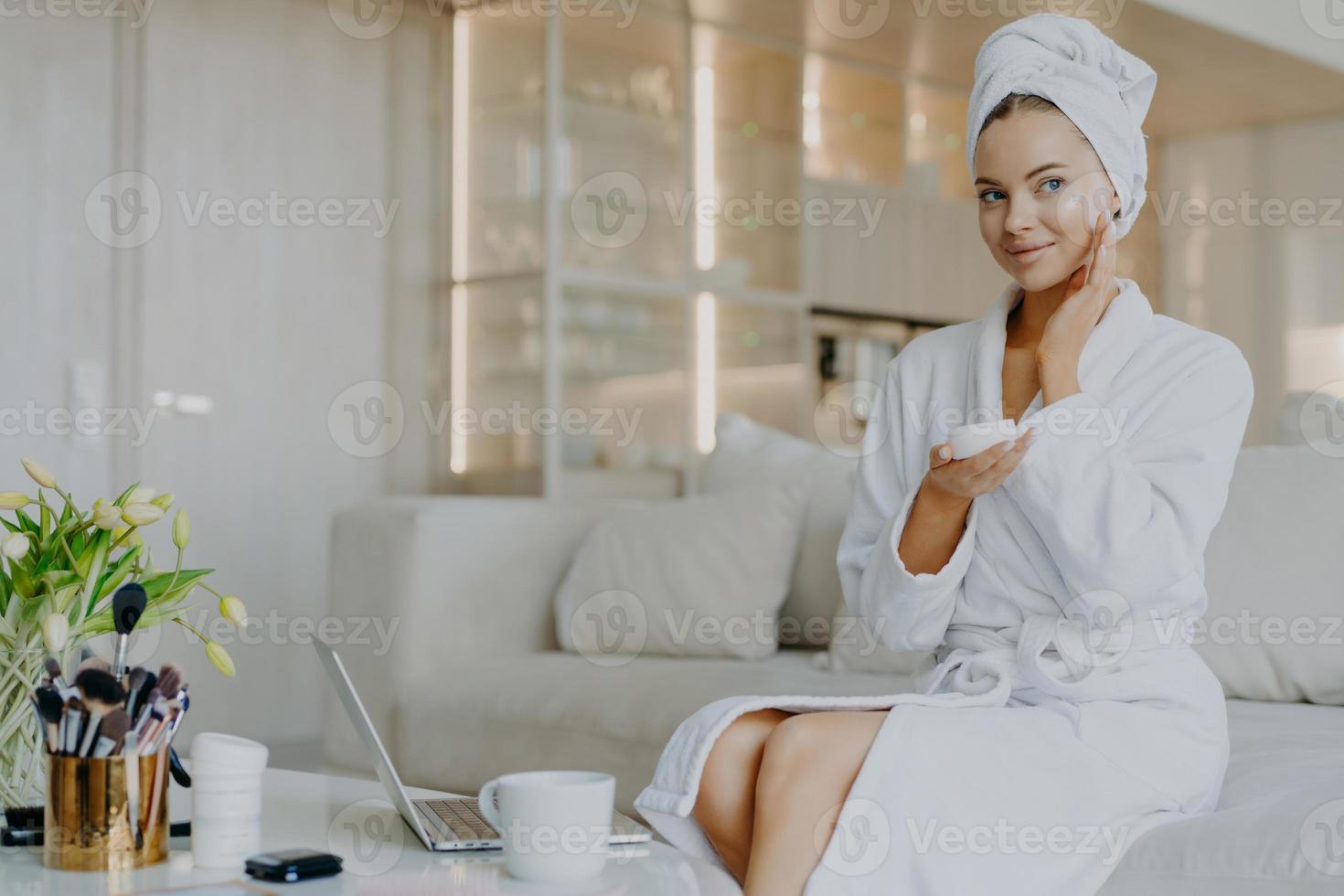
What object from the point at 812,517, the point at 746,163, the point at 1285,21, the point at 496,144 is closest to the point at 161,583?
the point at 812,517

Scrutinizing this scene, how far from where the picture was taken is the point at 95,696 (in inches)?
46.4

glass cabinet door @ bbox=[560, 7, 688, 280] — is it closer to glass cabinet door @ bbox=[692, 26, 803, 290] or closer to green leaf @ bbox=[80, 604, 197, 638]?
glass cabinet door @ bbox=[692, 26, 803, 290]

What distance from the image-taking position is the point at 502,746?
2.50m

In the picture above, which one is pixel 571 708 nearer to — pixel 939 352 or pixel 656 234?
pixel 939 352

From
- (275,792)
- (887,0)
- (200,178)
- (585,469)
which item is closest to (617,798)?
(275,792)

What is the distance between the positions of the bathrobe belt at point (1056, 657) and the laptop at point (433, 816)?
1.32ft

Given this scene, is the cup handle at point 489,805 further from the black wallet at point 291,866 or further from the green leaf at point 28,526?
the green leaf at point 28,526

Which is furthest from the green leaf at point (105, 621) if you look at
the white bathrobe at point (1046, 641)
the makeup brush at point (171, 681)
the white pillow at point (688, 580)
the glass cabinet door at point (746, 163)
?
the glass cabinet door at point (746, 163)

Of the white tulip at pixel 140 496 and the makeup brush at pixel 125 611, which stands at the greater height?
the white tulip at pixel 140 496

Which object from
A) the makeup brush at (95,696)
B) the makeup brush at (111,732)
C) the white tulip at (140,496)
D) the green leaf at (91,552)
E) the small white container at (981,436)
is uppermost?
the small white container at (981,436)

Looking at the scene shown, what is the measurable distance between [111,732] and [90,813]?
0.07 m

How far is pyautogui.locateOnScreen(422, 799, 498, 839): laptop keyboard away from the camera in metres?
1.32

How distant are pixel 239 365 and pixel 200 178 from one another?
51 centimetres

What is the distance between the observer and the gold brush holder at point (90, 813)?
1.19 meters
